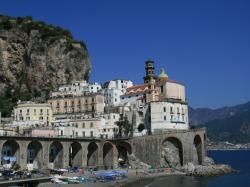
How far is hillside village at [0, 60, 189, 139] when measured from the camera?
106375mm

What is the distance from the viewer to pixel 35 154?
9062 cm

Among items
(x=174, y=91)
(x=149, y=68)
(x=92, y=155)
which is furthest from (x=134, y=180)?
(x=149, y=68)

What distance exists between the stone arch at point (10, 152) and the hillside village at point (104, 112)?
26.5 feet

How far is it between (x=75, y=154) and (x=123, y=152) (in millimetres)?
14189

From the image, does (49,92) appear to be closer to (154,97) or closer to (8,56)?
(8,56)

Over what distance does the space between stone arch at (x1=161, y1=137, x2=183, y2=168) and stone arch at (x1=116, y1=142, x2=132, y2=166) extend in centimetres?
789

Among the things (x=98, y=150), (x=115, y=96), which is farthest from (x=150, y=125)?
(x=115, y=96)

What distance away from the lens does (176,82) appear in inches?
4734

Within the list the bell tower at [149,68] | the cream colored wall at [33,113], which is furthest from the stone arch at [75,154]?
the bell tower at [149,68]

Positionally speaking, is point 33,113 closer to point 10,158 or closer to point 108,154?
point 108,154

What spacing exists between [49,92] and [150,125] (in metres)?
38.3

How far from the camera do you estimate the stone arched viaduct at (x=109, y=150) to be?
90.9m

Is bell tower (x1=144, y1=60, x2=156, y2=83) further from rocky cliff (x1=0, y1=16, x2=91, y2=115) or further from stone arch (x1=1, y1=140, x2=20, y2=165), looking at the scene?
stone arch (x1=1, y1=140, x2=20, y2=165)

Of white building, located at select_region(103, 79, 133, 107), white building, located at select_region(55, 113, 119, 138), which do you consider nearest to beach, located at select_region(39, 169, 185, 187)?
white building, located at select_region(55, 113, 119, 138)
